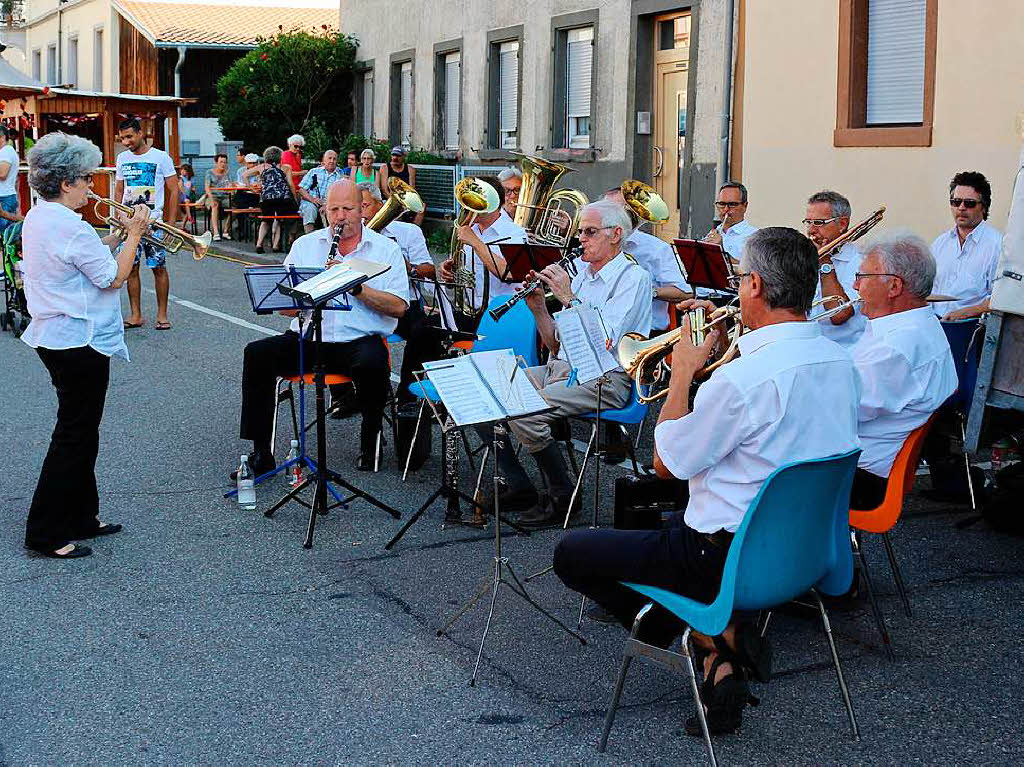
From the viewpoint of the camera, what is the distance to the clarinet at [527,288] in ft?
22.2

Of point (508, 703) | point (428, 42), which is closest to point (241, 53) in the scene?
point (428, 42)

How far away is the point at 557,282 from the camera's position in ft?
21.9

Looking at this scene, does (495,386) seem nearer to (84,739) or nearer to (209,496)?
(84,739)

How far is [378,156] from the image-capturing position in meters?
22.5

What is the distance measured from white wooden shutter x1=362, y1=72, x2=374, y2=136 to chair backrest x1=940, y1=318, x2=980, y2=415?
19.6 metres

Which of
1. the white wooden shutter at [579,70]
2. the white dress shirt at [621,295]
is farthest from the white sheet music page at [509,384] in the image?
the white wooden shutter at [579,70]

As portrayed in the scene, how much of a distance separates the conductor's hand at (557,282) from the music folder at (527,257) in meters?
0.54

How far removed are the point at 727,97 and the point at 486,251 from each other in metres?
6.58

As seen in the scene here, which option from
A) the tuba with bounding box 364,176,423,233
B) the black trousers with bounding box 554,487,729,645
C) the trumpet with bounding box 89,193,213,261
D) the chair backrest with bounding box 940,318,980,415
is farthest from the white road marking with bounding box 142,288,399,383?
the black trousers with bounding box 554,487,729,645

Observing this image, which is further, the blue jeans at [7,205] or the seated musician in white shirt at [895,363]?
the blue jeans at [7,205]

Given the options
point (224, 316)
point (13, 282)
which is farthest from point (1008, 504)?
point (13, 282)

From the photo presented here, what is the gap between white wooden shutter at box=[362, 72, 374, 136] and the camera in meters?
25.1

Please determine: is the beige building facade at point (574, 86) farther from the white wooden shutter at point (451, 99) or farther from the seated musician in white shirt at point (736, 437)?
the seated musician in white shirt at point (736, 437)

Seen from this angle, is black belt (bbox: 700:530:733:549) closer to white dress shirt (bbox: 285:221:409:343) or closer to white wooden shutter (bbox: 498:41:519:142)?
white dress shirt (bbox: 285:221:409:343)
